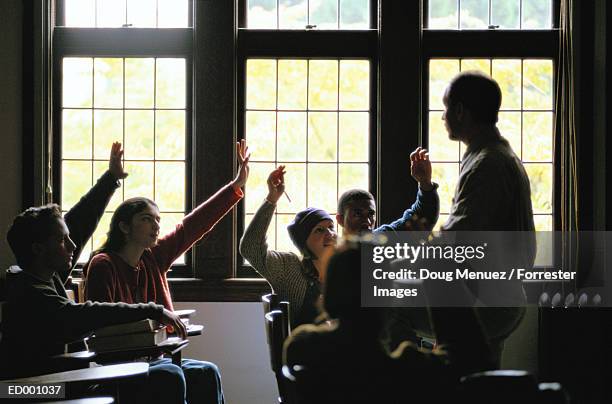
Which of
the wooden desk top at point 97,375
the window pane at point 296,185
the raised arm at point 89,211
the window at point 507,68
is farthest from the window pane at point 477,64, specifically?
the wooden desk top at point 97,375

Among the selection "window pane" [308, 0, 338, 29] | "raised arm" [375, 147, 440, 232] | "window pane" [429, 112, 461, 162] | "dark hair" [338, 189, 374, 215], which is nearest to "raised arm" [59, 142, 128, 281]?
"dark hair" [338, 189, 374, 215]

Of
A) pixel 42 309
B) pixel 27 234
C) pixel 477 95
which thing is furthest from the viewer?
pixel 27 234

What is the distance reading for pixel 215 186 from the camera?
454 cm

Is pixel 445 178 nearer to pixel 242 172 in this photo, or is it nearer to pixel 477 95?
pixel 242 172

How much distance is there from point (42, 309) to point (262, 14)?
257cm

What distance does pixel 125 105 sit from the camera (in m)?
4.67

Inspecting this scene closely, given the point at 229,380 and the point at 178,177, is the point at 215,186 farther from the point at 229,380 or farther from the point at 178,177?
the point at 229,380

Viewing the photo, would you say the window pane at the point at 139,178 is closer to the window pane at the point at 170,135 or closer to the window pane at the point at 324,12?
the window pane at the point at 170,135

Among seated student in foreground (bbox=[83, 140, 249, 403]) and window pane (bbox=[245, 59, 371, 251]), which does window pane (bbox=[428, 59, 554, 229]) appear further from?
seated student in foreground (bbox=[83, 140, 249, 403])

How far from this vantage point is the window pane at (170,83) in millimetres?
4668

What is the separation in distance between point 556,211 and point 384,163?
42.7 inches

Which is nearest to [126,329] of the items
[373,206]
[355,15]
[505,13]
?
[373,206]

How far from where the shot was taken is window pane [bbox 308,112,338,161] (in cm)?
467

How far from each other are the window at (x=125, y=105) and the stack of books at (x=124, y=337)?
173 cm
